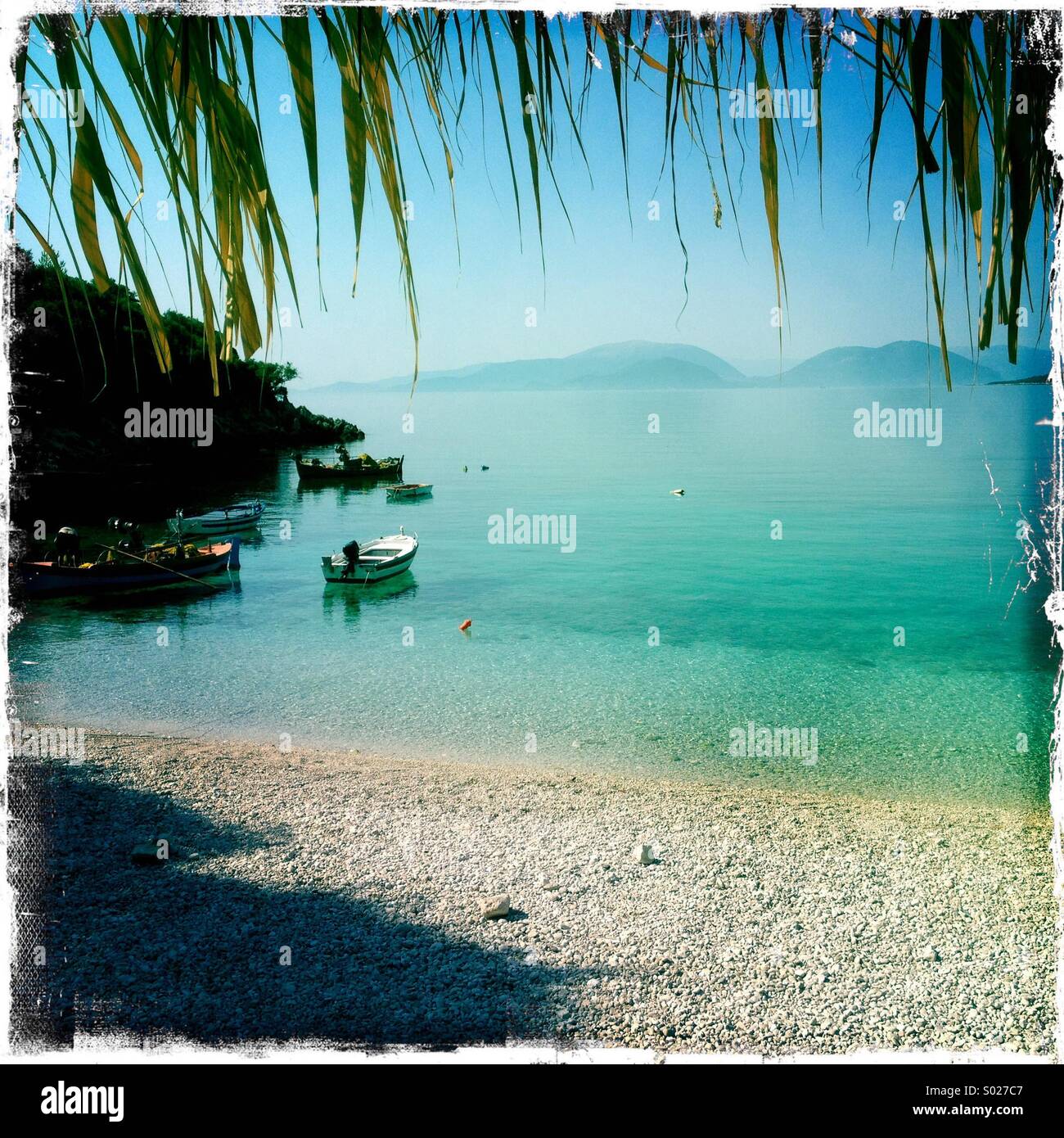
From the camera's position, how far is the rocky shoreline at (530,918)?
14.8ft

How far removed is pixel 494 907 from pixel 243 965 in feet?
5.62

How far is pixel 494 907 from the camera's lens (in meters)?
5.77

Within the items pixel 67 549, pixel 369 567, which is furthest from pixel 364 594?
pixel 67 549

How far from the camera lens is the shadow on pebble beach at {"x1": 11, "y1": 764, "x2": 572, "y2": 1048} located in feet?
14.5

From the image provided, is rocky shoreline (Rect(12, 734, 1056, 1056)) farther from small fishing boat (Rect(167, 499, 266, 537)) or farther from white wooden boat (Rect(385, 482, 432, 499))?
white wooden boat (Rect(385, 482, 432, 499))

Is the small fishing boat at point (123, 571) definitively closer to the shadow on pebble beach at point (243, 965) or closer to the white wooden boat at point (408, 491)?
the shadow on pebble beach at point (243, 965)

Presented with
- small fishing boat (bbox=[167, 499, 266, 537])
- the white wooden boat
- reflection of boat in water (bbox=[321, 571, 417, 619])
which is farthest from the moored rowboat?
reflection of boat in water (bbox=[321, 571, 417, 619])

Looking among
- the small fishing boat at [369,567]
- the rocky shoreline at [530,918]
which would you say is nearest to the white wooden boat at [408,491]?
the small fishing boat at [369,567]

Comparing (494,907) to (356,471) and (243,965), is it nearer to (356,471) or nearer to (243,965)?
(243,965)

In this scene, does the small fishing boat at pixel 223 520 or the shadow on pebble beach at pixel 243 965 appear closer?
the shadow on pebble beach at pixel 243 965

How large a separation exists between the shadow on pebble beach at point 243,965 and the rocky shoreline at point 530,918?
2cm

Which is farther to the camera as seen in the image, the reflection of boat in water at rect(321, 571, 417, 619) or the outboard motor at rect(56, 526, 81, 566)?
the reflection of boat in water at rect(321, 571, 417, 619)

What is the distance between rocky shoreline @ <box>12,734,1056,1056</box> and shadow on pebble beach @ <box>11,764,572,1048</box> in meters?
0.02

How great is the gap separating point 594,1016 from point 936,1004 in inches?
78.0
